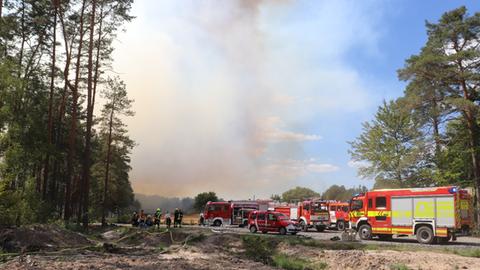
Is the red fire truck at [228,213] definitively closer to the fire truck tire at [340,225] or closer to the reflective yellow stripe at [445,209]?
the fire truck tire at [340,225]

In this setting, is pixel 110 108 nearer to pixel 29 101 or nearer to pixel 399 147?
pixel 29 101

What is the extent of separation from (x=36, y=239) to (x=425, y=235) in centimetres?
1985

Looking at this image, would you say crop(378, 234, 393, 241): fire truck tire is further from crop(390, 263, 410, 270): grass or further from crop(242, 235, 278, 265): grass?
crop(390, 263, 410, 270): grass

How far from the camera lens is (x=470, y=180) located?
116 feet

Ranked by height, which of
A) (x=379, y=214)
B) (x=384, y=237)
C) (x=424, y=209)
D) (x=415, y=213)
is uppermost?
(x=424, y=209)

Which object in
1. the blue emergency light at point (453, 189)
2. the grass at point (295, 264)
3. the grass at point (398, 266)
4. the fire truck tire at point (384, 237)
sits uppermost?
the blue emergency light at point (453, 189)

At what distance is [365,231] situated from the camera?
26906mm

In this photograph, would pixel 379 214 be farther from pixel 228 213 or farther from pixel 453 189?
pixel 228 213

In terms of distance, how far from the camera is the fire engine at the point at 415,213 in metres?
23.0

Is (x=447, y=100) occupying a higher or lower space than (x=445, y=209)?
higher

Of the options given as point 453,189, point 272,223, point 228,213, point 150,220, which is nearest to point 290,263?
point 453,189

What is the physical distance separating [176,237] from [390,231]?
40.9ft

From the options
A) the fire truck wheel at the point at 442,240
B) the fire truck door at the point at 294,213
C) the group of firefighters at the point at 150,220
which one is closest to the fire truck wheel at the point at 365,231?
the fire truck wheel at the point at 442,240

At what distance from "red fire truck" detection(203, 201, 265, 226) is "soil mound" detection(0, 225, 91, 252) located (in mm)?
20589
